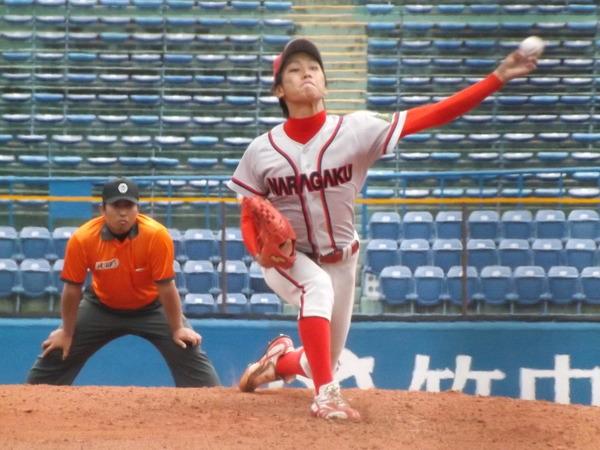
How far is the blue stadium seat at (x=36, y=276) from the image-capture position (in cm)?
723

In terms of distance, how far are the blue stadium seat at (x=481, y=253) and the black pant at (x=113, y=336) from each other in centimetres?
268

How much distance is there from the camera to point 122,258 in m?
4.70

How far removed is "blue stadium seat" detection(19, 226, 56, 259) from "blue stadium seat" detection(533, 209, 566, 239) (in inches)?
151

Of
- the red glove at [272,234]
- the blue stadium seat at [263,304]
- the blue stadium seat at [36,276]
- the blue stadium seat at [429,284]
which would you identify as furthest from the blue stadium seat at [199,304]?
the red glove at [272,234]

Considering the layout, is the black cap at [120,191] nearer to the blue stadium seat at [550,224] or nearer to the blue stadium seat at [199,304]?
the blue stadium seat at [199,304]

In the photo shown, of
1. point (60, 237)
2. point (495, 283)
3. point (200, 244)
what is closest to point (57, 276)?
point (60, 237)

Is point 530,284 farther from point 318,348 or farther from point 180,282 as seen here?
point 318,348

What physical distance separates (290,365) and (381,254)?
343cm

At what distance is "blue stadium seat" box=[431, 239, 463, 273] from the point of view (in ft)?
22.5

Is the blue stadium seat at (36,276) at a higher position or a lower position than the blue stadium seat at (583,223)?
lower

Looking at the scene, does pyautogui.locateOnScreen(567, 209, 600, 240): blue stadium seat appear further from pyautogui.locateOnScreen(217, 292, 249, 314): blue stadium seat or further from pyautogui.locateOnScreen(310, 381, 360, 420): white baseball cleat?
pyautogui.locateOnScreen(310, 381, 360, 420): white baseball cleat

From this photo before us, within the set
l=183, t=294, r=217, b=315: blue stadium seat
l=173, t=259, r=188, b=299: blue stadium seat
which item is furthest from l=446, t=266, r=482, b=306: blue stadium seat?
l=173, t=259, r=188, b=299: blue stadium seat

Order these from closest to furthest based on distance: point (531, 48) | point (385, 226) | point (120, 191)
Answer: point (531, 48)
point (120, 191)
point (385, 226)

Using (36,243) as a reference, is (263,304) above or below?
below
